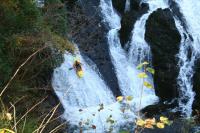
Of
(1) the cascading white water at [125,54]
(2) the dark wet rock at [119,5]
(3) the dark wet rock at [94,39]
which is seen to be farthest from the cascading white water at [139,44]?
(2) the dark wet rock at [119,5]

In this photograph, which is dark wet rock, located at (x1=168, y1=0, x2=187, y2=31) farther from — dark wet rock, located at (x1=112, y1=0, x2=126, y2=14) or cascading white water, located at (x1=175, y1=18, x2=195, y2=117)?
dark wet rock, located at (x1=112, y1=0, x2=126, y2=14)

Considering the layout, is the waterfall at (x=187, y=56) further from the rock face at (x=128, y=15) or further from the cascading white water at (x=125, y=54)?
the rock face at (x=128, y=15)

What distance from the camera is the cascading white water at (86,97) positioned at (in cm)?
1108

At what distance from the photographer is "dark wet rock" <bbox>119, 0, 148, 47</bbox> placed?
13703 millimetres

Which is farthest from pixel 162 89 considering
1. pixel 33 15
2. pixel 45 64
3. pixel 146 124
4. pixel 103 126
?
pixel 146 124

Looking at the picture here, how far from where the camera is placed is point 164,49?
44.0 ft

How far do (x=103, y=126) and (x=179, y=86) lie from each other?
3261 millimetres

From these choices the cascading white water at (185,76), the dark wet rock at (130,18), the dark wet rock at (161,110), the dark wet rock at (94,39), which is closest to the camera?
the dark wet rock at (161,110)

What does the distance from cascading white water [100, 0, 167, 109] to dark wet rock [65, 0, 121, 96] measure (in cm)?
19

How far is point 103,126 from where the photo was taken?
10.6 m

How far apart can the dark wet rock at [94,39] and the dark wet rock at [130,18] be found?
50cm

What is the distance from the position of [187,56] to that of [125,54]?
170 cm

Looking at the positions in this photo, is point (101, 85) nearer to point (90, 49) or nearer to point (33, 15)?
point (90, 49)

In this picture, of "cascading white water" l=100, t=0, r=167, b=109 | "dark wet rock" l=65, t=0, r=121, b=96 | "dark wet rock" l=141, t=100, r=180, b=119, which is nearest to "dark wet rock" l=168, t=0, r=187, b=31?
"cascading white water" l=100, t=0, r=167, b=109
